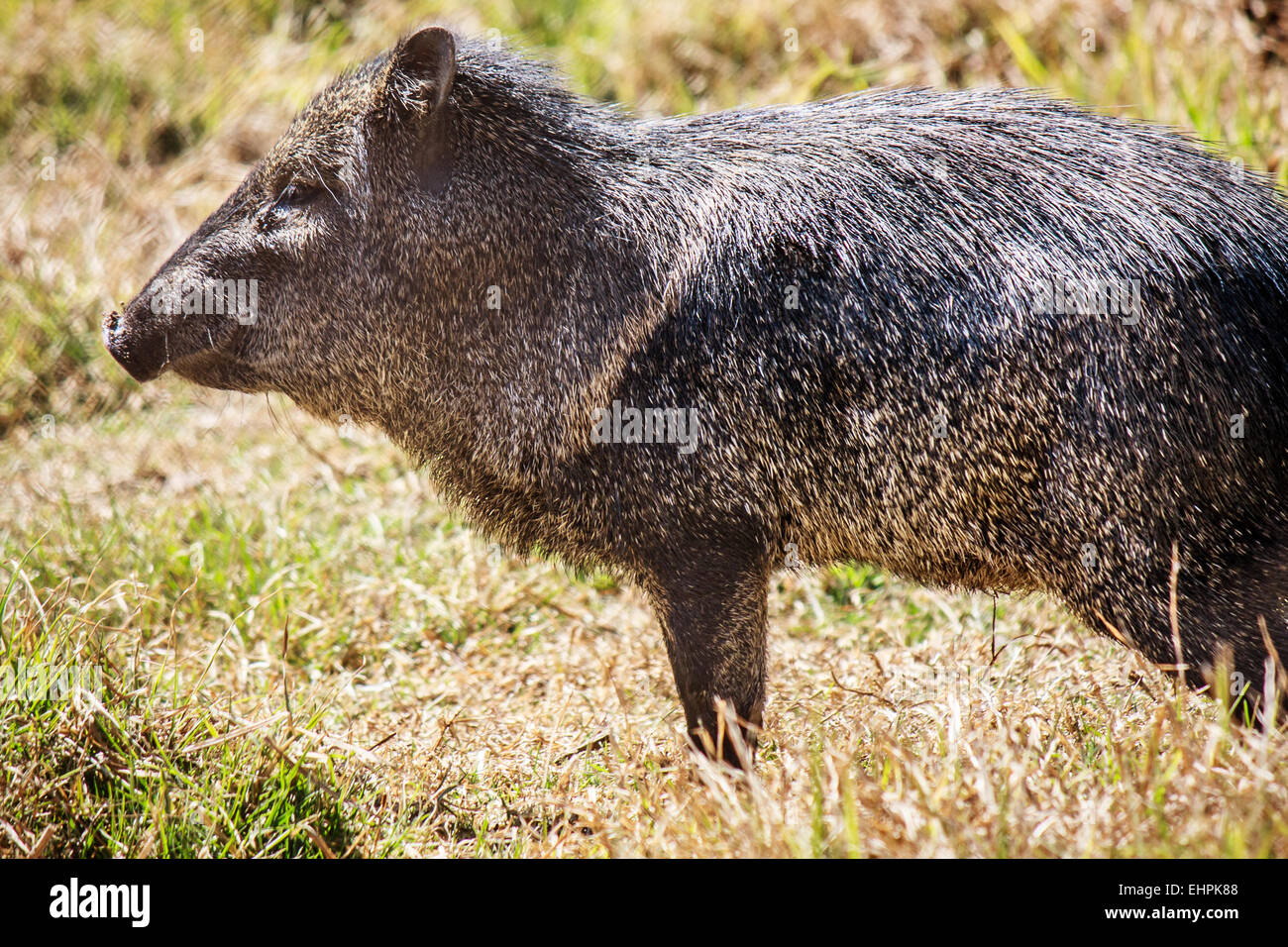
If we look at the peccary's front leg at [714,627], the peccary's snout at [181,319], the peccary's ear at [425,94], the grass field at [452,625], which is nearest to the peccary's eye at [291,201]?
the peccary's snout at [181,319]

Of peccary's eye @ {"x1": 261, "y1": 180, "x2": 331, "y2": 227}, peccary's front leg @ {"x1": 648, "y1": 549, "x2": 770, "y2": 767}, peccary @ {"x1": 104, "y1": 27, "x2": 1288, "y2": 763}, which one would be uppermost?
peccary's eye @ {"x1": 261, "y1": 180, "x2": 331, "y2": 227}

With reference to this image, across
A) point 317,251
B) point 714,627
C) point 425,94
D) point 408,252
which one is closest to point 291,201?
point 317,251

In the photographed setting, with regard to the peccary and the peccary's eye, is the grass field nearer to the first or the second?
the peccary

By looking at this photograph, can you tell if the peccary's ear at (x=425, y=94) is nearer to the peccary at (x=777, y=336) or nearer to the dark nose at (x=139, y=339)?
the peccary at (x=777, y=336)

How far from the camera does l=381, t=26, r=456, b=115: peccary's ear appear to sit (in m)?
2.87

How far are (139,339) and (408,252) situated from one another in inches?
28.3

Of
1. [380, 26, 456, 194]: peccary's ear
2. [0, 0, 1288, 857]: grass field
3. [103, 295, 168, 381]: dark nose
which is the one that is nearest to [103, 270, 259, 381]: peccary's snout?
[103, 295, 168, 381]: dark nose

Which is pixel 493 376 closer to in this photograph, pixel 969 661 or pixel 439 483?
pixel 439 483

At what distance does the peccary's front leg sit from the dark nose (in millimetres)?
1360

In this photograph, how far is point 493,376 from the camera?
296cm

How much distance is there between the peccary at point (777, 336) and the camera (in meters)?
2.61

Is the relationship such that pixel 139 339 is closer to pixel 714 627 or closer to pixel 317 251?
pixel 317 251
